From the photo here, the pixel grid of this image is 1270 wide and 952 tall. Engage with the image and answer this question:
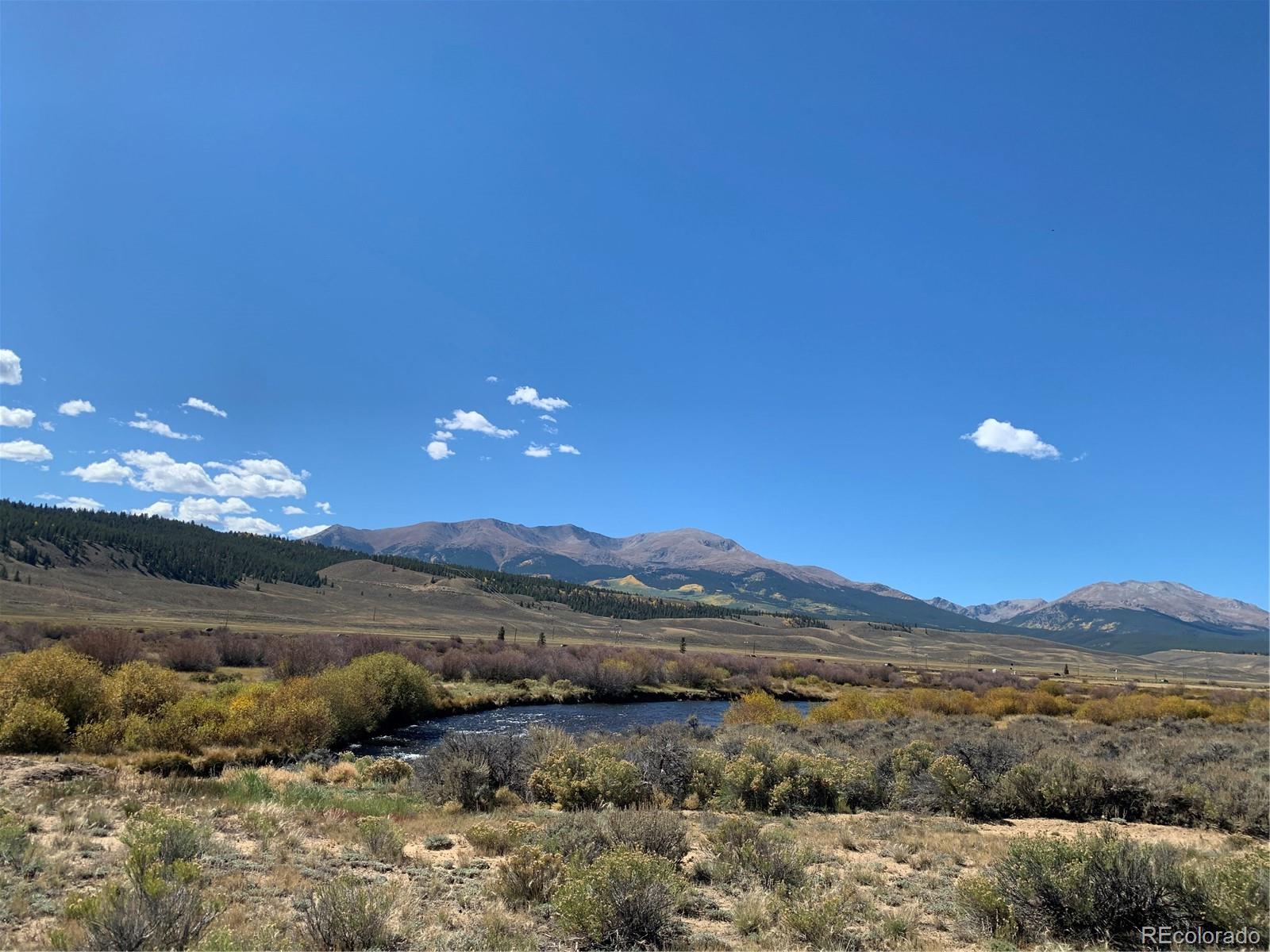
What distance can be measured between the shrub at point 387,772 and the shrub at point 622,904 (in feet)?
45.2

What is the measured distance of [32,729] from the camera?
18734mm

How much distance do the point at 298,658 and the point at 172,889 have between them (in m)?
43.1

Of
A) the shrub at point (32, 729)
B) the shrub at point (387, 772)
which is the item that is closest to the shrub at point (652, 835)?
the shrub at point (387, 772)

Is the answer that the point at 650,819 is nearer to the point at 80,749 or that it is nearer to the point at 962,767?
the point at 962,767

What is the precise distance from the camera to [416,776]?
18.0 metres

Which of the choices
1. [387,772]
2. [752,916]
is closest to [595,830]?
[752,916]

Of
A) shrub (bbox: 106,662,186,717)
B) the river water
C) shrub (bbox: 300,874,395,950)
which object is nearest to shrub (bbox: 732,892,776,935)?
shrub (bbox: 300,874,395,950)

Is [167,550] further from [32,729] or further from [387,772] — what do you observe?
[387,772]

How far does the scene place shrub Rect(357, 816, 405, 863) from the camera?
398 inches

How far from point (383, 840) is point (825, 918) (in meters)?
7.15

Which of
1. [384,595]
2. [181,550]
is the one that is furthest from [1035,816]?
[181,550]

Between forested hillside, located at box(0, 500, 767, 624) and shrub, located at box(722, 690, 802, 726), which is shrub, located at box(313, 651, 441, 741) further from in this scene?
forested hillside, located at box(0, 500, 767, 624)

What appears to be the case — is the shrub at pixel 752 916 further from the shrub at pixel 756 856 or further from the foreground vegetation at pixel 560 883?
the shrub at pixel 756 856

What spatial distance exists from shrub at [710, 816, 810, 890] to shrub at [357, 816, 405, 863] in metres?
5.24
